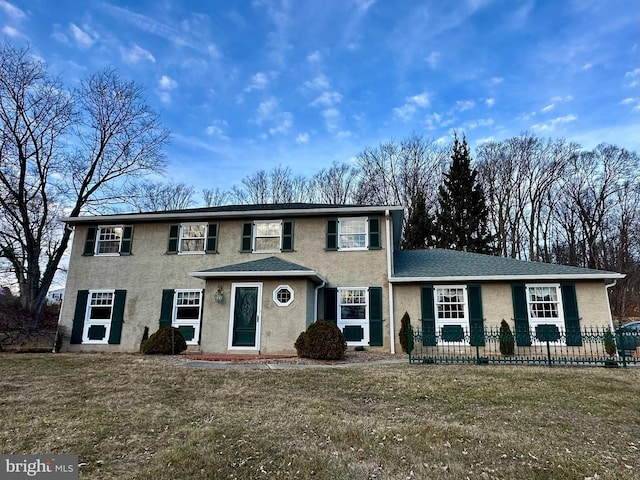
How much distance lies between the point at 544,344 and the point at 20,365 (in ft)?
48.9

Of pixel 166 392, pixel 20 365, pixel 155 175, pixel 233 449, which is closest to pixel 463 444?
pixel 233 449

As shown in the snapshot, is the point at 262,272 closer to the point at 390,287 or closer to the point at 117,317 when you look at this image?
the point at 390,287

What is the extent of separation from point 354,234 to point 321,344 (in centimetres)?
488

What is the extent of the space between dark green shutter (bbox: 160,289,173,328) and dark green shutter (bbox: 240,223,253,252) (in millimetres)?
3129

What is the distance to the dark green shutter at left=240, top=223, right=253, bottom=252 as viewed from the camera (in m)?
13.9

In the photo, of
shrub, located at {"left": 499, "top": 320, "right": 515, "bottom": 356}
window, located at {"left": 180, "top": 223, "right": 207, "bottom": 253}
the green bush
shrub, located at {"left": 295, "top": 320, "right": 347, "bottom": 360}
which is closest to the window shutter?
window, located at {"left": 180, "top": 223, "right": 207, "bottom": 253}

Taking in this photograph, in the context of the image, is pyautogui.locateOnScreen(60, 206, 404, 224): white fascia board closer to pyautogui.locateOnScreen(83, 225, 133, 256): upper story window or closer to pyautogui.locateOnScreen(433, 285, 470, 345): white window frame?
pyautogui.locateOnScreen(83, 225, 133, 256): upper story window

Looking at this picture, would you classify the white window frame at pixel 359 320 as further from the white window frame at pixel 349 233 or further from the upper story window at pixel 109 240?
the upper story window at pixel 109 240

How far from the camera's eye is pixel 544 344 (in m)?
11.7

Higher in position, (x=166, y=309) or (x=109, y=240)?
(x=109, y=240)

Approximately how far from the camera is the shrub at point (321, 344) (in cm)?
1000

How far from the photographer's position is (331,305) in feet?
42.3

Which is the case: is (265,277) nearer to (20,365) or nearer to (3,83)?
(20,365)

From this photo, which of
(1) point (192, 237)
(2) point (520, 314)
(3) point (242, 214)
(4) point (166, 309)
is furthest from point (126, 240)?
(2) point (520, 314)
